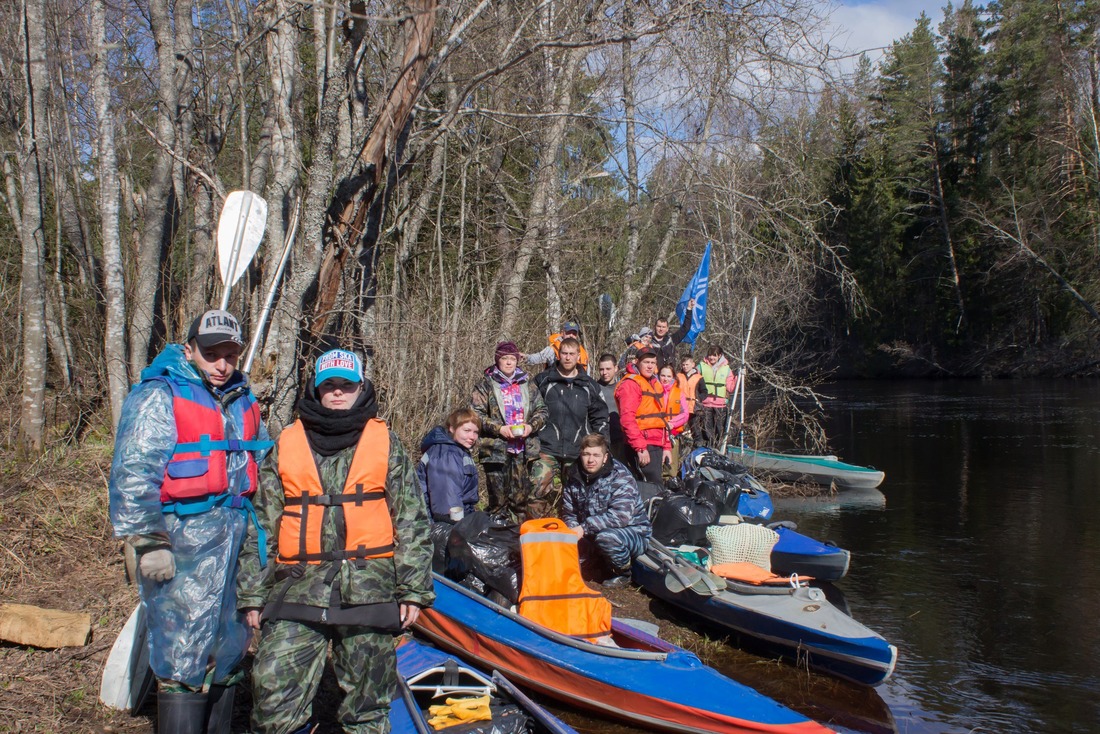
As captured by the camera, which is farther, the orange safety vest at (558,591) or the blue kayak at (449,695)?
the orange safety vest at (558,591)

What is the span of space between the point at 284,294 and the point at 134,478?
3681 mm

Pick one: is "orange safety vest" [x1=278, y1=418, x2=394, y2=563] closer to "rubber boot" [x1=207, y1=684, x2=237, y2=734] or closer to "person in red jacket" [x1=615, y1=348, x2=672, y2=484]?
"rubber boot" [x1=207, y1=684, x2=237, y2=734]

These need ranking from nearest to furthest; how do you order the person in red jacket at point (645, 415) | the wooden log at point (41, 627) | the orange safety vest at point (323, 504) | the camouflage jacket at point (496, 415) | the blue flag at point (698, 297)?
1. the orange safety vest at point (323, 504)
2. the wooden log at point (41, 627)
3. the camouflage jacket at point (496, 415)
4. the person in red jacket at point (645, 415)
5. the blue flag at point (698, 297)

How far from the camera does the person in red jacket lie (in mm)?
7758

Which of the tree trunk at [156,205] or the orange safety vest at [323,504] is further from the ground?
the tree trunk at [156,205]

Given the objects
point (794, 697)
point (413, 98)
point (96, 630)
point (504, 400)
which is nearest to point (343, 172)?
point (413, 98)

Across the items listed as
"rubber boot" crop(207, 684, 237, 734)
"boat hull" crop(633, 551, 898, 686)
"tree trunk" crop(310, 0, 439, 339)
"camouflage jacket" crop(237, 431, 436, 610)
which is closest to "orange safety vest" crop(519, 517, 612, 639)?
"boat hull" crop(633, 551, 898, 686)

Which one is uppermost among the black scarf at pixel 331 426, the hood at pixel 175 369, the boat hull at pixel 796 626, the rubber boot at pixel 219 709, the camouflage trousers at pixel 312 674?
the hood at pixel 175 369

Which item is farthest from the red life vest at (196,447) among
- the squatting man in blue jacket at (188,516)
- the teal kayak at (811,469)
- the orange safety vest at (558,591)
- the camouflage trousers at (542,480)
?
the teal kayak at (811,469)

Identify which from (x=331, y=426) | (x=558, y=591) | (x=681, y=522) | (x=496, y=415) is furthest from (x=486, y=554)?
(x=331, y=426)

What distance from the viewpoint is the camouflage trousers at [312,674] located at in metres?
3.12

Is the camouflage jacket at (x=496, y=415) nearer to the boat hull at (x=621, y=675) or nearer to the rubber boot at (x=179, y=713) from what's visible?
the boat hull at (x=621, y=675)

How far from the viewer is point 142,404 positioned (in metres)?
3.12

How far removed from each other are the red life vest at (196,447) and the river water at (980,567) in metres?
4.27
